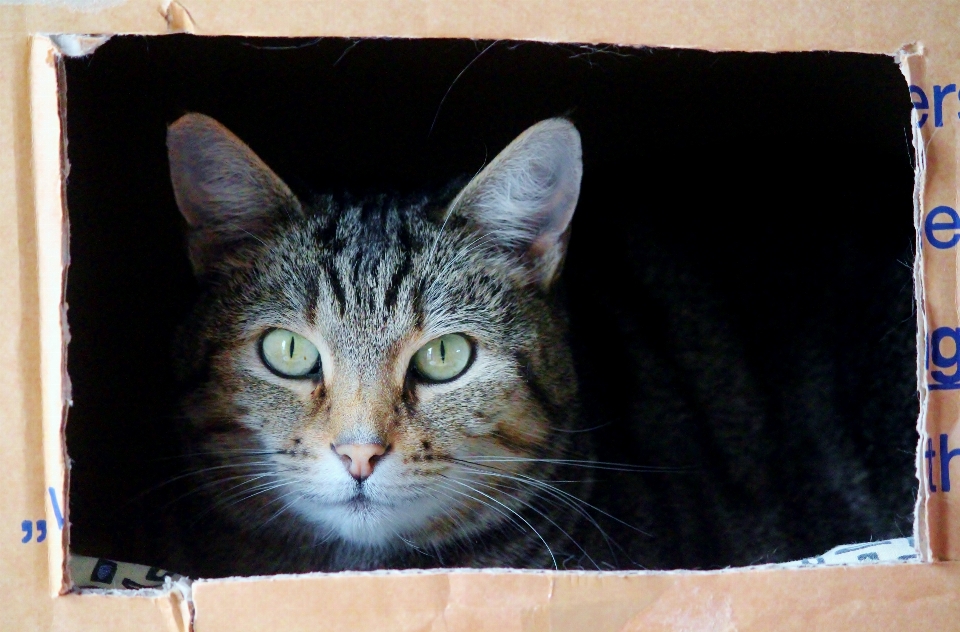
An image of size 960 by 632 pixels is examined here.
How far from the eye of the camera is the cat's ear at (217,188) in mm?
1030

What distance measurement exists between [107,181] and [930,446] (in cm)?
111

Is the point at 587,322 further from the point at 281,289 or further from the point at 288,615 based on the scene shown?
the point at 288,615

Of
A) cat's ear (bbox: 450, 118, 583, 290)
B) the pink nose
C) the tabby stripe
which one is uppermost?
cat's ear (bbox: 450, 118, 583, 290)

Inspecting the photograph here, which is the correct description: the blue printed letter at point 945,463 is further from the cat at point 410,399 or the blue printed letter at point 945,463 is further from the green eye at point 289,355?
the green eye at point 289,355

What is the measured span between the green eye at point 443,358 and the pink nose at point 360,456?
15 cm

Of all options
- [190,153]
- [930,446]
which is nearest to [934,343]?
[930,446]

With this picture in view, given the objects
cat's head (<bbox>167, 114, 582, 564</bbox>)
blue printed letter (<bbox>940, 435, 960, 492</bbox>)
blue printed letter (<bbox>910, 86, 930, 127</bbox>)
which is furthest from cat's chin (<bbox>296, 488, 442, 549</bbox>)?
blue printed letter (<bbox>910, 86, 930, 127</bbox>)

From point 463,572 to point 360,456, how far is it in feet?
0.69

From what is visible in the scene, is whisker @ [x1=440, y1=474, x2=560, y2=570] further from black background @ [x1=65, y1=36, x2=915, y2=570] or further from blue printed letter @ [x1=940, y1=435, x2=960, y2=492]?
blue printed letter @ [x1=940, y1=435, x2=960, y2=492]

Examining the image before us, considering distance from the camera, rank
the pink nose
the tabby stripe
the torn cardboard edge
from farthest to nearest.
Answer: the tabby stripe
the pink nose
the torn cardboard edge

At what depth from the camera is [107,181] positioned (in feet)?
3.75

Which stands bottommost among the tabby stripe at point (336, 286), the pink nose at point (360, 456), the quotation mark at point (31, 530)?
the quotation mark at point (31, 530)

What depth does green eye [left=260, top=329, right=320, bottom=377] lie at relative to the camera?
3.49 feet

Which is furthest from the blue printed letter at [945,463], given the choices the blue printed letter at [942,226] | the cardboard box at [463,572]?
the blue printed letter at [942,226]
